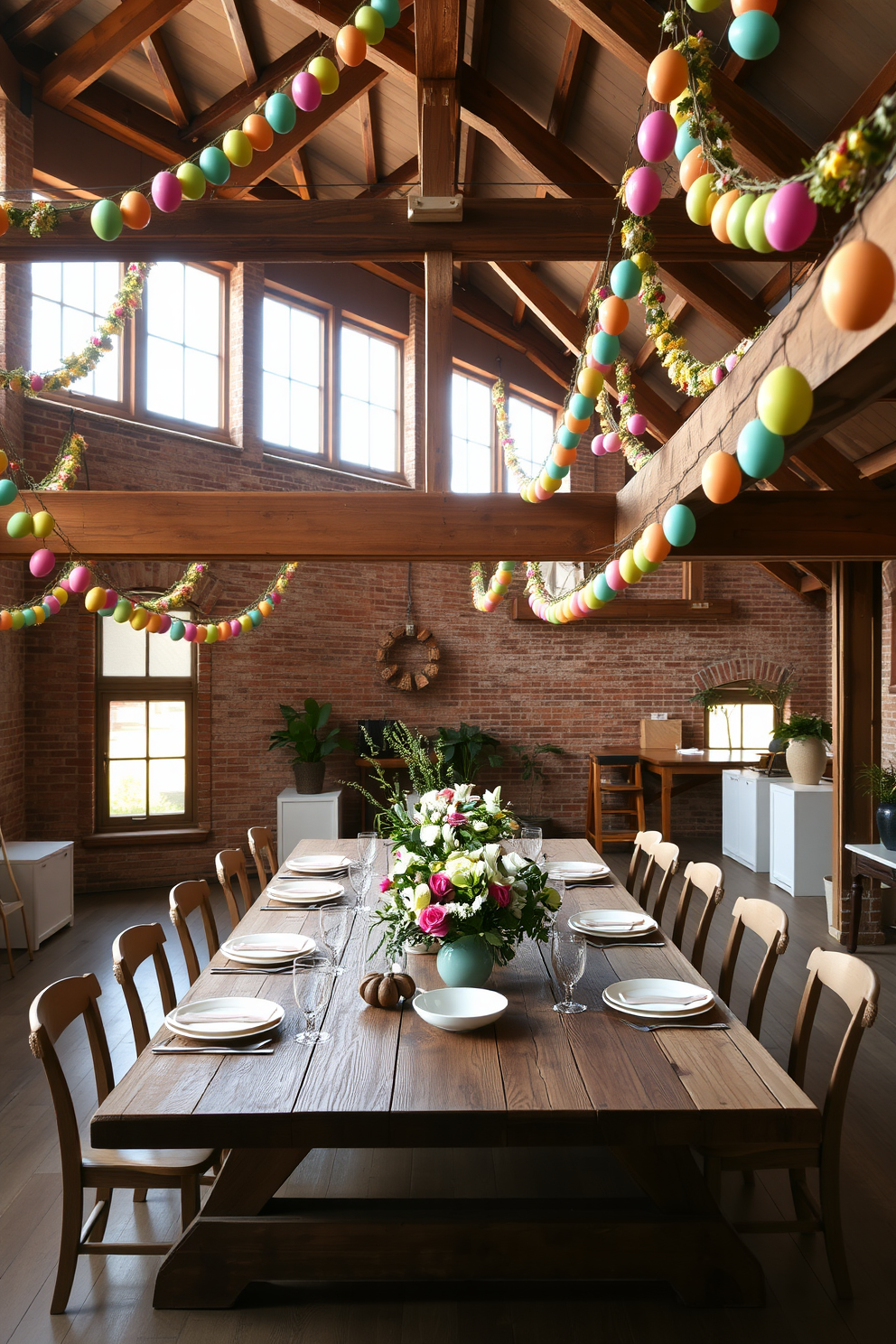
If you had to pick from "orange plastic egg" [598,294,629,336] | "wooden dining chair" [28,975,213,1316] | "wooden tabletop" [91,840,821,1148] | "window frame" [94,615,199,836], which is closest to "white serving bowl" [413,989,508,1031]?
"wooden tabletop" [91,840,821,1148]

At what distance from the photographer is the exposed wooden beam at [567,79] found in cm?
486

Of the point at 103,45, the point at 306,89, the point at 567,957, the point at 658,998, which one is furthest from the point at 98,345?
the point at 658,998

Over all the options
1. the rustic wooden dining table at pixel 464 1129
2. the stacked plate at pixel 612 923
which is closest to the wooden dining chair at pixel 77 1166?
the rustic wooden dining table at pixel 464 1129

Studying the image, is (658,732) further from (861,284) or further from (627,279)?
(861,284)

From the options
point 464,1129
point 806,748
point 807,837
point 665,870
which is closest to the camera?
point 464,1129

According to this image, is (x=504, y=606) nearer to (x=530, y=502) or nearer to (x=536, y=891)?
(x=530, y=502)

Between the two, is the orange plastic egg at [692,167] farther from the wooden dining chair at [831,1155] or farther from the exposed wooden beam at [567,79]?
the exposed wooden beam at [567,79]

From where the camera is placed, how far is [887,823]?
18.0 feet

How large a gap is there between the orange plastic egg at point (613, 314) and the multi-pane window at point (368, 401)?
5962 mm

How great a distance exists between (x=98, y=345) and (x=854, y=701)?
489cm

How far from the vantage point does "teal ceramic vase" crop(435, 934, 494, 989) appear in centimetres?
268

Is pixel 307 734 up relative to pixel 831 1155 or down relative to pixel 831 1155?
up

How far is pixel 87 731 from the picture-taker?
23.1ft

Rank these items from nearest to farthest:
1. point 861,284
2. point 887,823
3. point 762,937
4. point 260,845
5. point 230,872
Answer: point 861,284 → point 762,937 → point 230,872 → point 260,845 → point 887,823
